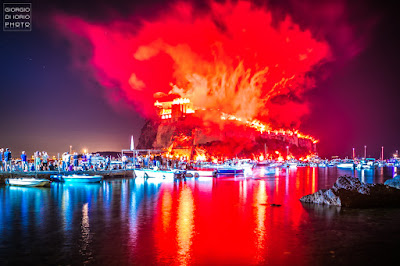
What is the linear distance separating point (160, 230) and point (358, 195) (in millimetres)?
13418

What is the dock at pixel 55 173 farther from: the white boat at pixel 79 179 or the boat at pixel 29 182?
the boat at pixel 29 182

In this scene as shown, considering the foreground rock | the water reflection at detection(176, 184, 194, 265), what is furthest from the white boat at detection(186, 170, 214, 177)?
the foreground rock

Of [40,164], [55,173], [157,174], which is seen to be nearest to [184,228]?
[55,173]

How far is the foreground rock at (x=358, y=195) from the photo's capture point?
2256 cm

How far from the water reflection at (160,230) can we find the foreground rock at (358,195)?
142 cm

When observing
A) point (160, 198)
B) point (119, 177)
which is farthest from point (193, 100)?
point (160, 198)

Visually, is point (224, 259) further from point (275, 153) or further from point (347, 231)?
point (275, 153)

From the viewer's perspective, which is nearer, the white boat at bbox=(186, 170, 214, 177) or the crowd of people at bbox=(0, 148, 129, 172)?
the crowd of people at bbox=(0, 148, 129, 172)

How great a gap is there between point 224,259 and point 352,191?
14.3 m

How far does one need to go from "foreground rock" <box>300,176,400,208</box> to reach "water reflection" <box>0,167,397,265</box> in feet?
4.66

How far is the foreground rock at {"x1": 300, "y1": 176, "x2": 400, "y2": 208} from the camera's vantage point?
22.6m

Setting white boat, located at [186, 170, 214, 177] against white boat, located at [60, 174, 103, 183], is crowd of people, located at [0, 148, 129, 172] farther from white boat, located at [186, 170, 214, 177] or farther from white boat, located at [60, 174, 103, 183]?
white boat, located at [186, 170, 214, 177]

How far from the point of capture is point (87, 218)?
19.6 m

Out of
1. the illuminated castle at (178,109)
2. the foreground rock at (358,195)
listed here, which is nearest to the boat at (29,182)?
the foreground rock at (358,195)
